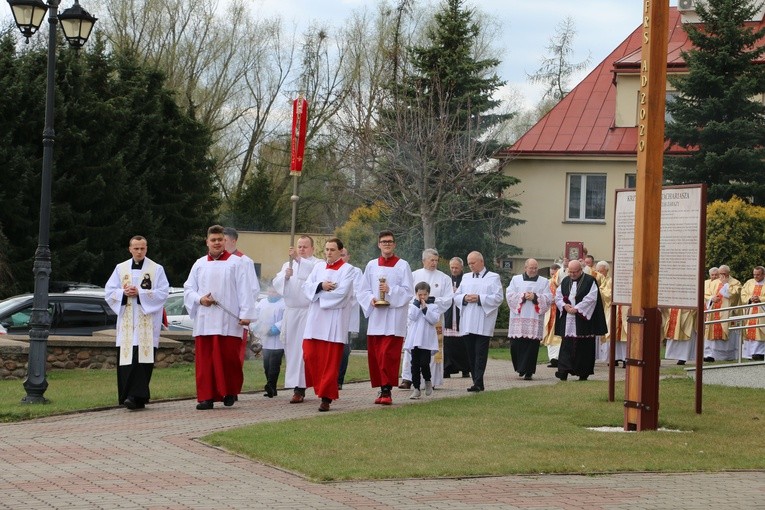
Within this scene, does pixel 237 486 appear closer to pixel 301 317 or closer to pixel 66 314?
pixel 301 317

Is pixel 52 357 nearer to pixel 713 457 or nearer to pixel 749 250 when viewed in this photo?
pixel 713 457

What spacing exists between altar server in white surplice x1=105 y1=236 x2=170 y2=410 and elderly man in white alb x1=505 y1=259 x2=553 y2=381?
682 cm

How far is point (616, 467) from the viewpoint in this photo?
10672mm

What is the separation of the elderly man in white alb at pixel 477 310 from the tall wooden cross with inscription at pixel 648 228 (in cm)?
480

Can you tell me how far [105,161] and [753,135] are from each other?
1868 centimetres

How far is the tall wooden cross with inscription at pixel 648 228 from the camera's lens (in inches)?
513

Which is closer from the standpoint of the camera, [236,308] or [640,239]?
[640,239]

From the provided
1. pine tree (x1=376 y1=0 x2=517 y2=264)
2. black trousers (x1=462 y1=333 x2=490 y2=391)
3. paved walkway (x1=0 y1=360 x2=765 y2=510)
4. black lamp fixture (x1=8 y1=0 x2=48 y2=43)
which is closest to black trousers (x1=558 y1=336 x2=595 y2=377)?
black trousers (x1=462 y1=333 x2=490 y2=391)

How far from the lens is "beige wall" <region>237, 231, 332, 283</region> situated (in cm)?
5016

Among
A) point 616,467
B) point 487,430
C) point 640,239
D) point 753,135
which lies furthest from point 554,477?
point 753,135

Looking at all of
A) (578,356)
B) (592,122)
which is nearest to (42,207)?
(578,356)

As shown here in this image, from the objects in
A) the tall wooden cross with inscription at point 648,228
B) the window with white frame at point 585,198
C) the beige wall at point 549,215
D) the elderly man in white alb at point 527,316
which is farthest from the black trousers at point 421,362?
the window with white frame at point 585,198

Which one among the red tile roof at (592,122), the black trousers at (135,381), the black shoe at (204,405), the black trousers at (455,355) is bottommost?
the black shoe at (204,405)

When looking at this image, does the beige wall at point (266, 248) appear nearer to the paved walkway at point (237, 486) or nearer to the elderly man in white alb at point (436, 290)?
the elderly man in white alb at point (436, 290)
